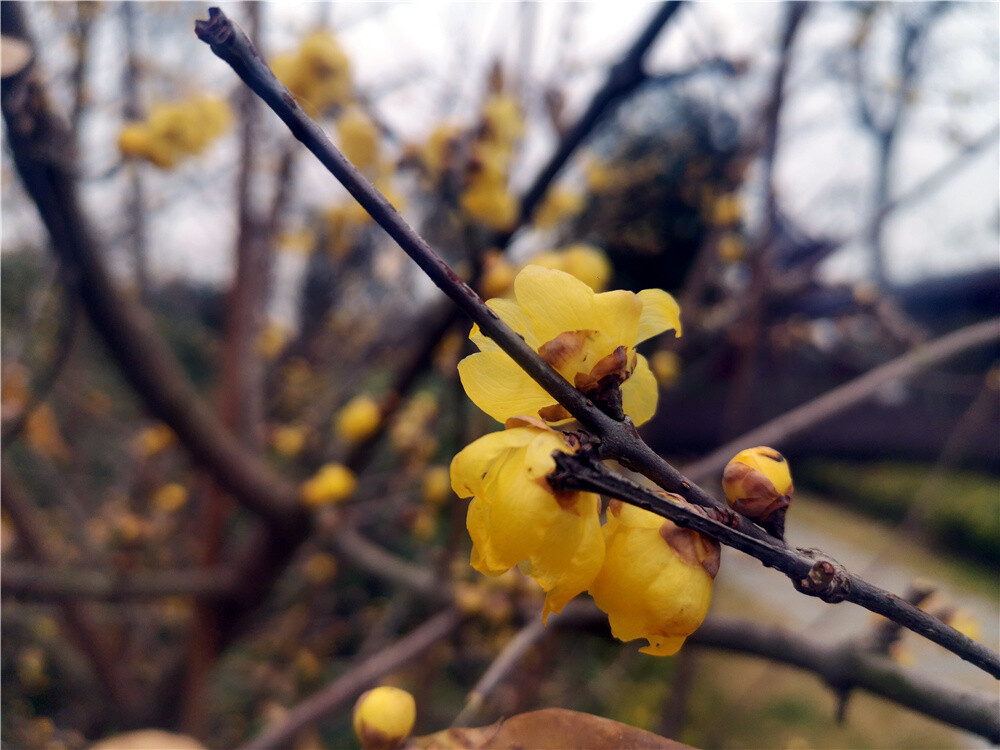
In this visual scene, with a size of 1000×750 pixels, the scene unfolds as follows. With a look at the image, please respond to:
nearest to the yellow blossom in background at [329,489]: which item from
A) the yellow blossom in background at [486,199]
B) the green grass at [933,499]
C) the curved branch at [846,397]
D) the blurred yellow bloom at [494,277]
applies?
the blurred yellow bloom at [494,277]

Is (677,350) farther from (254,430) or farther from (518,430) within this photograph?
(518,430)

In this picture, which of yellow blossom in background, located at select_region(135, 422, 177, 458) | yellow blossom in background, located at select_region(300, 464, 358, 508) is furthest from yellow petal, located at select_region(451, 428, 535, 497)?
yellow blossom in background, located at select_region(135, 422, 177, 458)

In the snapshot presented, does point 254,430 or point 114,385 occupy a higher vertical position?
point 114,385

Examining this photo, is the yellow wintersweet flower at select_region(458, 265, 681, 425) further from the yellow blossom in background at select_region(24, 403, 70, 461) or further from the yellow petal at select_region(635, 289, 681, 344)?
the yellow blossom in background at select_region(24, 403, 70, 461)

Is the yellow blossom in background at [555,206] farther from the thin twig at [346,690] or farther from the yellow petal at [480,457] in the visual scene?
the yellow petal at [480,457]

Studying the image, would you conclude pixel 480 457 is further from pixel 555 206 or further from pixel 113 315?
pixel 555 206

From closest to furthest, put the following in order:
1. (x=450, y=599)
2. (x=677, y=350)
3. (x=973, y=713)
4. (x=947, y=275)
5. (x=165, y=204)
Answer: (x=973, y=713) < (x=450, y=599) < (x=677, y=350) < (x=165, y=204) < (x=947, y=275)

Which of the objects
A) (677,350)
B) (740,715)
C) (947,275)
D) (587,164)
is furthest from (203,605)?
(947,275)
